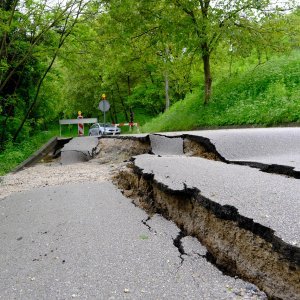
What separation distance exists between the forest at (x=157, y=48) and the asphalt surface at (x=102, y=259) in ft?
23.8

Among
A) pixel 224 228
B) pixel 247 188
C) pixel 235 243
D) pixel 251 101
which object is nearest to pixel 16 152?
pixel 251 101

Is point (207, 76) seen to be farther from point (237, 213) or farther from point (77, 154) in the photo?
point (237, 213)

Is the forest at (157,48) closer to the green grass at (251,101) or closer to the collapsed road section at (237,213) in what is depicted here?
the green grass at (251,101)

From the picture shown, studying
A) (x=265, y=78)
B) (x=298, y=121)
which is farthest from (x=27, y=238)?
(x=265, y=78)

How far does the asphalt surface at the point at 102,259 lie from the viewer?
254cm

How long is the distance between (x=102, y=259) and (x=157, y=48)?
15363mm

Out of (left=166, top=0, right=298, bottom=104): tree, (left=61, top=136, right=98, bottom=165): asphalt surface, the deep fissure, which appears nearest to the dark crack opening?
the deep fissure

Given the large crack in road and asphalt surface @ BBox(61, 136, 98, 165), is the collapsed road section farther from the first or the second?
asphalt surface @ BBox(61, 136, 98, 165)

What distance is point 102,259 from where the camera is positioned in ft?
10.1

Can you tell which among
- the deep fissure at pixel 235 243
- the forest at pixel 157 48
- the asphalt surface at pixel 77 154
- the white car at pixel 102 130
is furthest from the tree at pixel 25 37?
the white car at pixel 102 130

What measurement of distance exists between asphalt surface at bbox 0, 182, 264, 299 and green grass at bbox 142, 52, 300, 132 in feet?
28.3

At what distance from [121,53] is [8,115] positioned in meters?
5.63

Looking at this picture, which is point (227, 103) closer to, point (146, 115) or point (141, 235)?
point (141, 235)

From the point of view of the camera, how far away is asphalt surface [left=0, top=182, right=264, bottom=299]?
8.34ft
